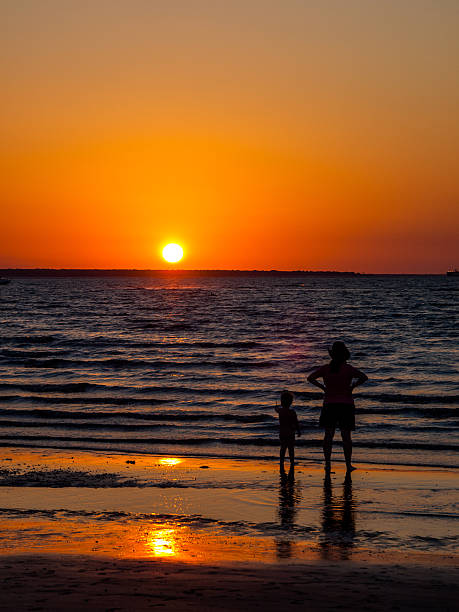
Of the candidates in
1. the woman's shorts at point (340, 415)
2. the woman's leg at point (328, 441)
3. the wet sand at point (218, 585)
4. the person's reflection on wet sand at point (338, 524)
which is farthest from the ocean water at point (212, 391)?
the wet sand at point (218, 585)

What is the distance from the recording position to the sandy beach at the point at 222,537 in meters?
5.83

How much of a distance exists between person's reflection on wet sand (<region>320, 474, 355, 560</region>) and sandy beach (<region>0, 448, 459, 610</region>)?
2 cm

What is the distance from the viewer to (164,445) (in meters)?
15.2

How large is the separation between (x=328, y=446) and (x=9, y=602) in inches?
276

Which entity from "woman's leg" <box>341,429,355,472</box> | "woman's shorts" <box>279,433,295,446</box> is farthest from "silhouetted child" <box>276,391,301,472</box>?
"woman's leg" <box>341,429,355,472</box>

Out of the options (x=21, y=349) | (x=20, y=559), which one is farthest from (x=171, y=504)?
(x=21, y=349)

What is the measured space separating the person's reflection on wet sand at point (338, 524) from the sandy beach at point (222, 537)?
0.05 feet

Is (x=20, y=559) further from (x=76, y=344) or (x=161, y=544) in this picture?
(x=76, y=344)

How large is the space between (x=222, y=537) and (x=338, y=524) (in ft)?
5.05

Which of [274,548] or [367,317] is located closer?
[274,548]

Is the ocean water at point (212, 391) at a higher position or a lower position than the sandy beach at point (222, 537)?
lower

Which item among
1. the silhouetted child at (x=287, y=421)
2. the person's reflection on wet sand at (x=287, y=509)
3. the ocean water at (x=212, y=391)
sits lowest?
the ocean water at (x=212, y=391)

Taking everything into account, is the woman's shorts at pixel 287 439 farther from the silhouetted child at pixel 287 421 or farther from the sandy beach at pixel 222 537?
the sandy beach at pixel 222 537

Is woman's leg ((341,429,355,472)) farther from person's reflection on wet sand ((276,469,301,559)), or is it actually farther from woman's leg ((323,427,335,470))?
person's reflection on wet sand ((276,469,301,559))
